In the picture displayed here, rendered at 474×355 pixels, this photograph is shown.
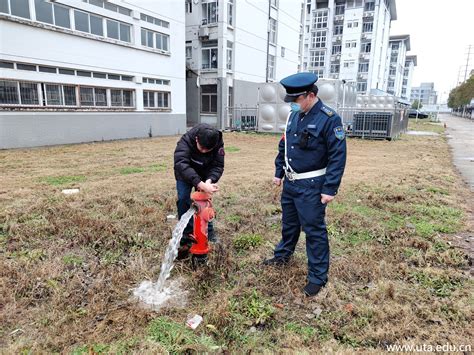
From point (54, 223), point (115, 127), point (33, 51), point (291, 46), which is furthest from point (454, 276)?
point (291, 46)

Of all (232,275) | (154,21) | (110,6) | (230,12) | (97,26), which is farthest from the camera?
(230,12)

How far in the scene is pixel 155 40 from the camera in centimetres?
1658

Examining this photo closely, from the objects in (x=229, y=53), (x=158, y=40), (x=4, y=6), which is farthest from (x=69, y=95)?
(x=229, y=53)

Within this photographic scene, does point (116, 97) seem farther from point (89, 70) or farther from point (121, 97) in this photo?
point (89, 70)

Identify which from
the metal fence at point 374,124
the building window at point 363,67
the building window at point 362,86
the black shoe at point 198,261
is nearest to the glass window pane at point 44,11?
the black shoe at point 198,261

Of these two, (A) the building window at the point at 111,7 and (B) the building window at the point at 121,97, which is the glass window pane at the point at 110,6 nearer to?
(A) the building window at the point at 111,7

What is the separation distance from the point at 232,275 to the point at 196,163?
3.86ft

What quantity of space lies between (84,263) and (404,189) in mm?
5574

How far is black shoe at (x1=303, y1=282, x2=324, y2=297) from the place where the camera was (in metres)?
2.91

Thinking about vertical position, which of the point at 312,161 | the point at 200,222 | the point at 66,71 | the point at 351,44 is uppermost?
the point at 351,44

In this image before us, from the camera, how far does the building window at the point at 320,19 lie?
4934cm

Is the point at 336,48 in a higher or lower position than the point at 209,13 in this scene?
higher

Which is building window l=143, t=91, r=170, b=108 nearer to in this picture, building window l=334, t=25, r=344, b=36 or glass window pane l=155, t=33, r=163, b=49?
glass window pane l=155, t=33, r=163, b=49

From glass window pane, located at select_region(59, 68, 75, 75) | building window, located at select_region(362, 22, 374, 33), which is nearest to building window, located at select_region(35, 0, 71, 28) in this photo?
glass window pane, located at select_region(59, 68, 75, 75)
